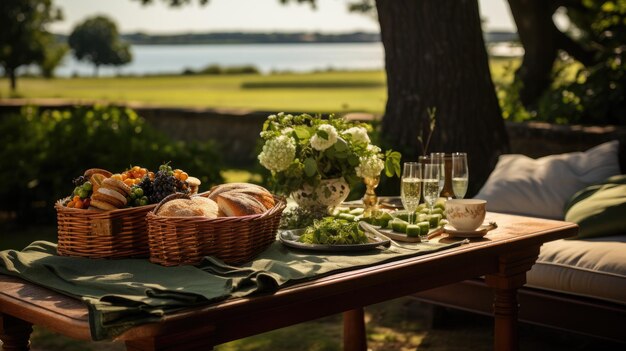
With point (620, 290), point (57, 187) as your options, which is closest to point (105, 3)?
point (57, 187)

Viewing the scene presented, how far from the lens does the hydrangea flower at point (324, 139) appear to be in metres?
3.65

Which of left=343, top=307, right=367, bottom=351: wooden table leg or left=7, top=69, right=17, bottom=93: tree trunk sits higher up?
left=343, top=307, right=367, bottom=351: wooden table leg

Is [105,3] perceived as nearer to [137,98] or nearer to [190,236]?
[137,98]

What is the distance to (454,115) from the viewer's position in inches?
240

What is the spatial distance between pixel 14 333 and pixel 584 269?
2548 millimetres

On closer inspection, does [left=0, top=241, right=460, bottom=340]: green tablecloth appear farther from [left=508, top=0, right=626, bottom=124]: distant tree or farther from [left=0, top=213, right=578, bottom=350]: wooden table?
[left=508, top=0, right=626, bottom=124]: distant tree

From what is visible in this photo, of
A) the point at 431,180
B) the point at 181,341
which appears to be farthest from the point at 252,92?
the point at 181,341

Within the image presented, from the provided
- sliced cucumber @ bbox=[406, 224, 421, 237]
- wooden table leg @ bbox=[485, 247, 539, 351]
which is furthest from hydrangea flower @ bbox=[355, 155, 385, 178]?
wooden table leg @ bbox=[485, 247, 539, 351]

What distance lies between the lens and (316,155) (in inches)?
147

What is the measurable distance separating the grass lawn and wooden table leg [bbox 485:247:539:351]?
11101 mm

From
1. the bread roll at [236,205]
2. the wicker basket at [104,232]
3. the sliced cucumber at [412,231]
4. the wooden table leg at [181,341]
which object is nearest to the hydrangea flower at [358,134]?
the sliced cucumber at [412,231]

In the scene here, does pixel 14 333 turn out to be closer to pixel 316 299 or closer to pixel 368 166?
pixel 316 299

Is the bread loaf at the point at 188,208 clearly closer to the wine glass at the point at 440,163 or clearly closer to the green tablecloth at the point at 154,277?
the green tablecloth at the point at 154,277

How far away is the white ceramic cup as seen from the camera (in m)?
3.55
